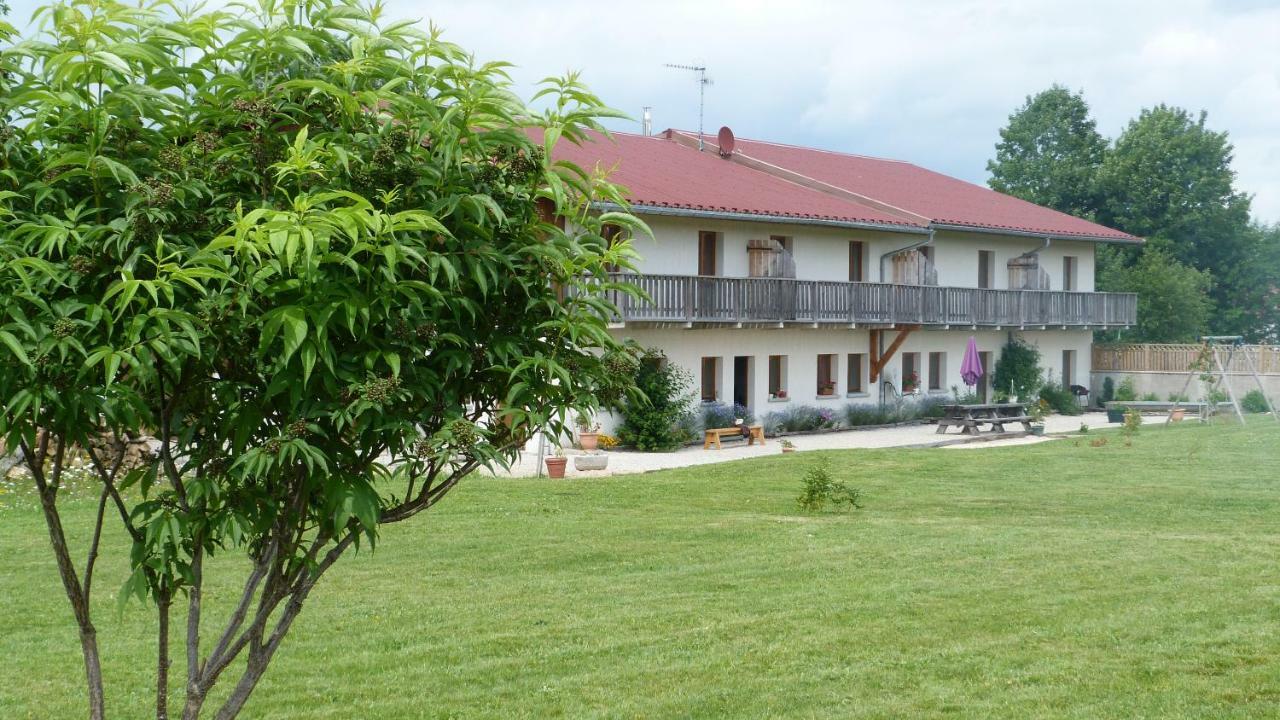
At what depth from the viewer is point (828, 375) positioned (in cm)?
3709

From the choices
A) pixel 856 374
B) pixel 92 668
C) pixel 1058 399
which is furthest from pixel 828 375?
pixel 92 668

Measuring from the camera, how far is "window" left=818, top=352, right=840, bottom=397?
3700cm

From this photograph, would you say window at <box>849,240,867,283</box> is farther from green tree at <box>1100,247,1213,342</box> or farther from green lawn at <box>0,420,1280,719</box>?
green tree at <box>1100,247,1213,342</box>

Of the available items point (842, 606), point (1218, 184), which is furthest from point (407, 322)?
point (1218, 184)

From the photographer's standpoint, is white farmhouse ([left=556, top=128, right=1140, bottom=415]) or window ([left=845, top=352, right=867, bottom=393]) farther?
window ([left=845, top=352, right=867, bottom=393])

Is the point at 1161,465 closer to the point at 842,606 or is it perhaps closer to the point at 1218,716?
the point at 842,606

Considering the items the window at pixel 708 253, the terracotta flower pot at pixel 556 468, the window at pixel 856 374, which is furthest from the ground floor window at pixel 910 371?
the terracotta flower pot at pixel 556 468

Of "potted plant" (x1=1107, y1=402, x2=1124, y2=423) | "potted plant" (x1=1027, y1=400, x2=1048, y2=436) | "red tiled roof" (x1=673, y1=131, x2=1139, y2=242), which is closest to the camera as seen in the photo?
"potted plant" (x1=1027, y1=400, x2=1048, y2=436)

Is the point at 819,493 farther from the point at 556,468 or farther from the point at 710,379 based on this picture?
the point at 710,379

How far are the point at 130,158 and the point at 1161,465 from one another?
2306 centimetres

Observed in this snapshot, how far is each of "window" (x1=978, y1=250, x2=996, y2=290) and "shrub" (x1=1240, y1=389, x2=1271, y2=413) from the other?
31.4 feet

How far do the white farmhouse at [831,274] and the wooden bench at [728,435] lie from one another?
180 cm

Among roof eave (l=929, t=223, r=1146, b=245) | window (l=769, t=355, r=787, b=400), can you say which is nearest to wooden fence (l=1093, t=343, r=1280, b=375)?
roof eave (l=929, t=223, r=1146, b=245)

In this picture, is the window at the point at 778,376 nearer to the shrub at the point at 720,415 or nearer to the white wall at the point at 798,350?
the white wall at the point at 798,350
